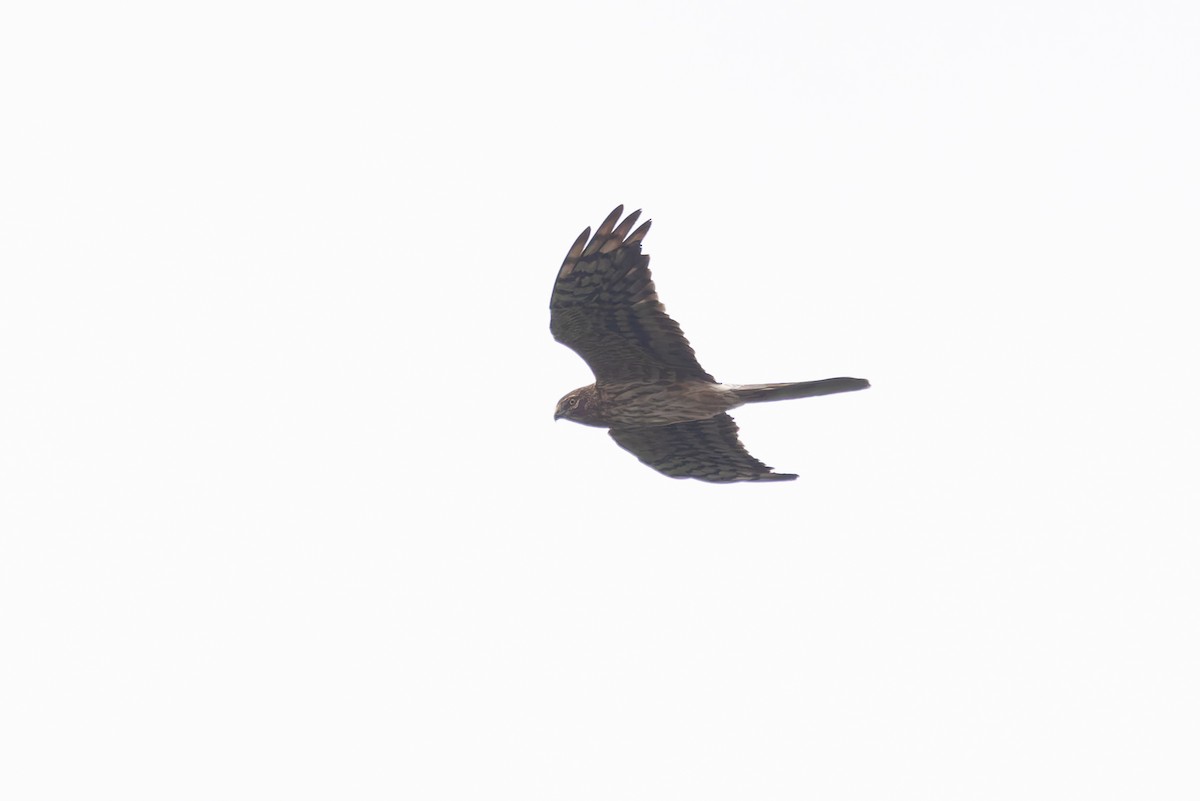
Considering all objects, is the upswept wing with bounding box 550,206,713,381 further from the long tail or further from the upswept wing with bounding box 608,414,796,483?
the upswept wing with bounding box 608,414,796,483

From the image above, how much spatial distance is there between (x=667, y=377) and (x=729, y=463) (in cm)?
166

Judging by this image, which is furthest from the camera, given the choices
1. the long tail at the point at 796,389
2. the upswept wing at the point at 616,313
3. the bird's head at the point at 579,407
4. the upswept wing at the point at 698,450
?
the upswept wing at the point at 698,450

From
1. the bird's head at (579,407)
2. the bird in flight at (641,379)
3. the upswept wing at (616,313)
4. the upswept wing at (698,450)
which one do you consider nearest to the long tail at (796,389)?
the bird in flight at (641,379)

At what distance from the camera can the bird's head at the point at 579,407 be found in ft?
46.1

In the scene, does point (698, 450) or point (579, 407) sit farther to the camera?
point (698, 450)

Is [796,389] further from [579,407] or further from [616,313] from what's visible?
[579,407]

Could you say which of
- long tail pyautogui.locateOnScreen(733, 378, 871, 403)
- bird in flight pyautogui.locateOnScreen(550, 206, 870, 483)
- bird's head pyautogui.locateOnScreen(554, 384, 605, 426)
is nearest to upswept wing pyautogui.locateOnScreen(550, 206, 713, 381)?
bird in flight pyautogui.locateOnScreen(550, 206, 870, 483)

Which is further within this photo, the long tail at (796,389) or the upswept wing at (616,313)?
the upswept wing at (616,313)

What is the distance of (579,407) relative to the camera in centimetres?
1412

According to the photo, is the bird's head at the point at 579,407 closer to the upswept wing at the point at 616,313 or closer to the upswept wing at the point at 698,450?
the upswept wing at the point at 616,313

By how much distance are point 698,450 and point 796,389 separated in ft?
7.47

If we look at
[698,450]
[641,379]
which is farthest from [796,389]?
[698,450]

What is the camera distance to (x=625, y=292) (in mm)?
12969

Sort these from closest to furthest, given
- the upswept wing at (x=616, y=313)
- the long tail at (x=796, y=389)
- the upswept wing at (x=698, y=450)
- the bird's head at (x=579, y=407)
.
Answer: the long tail at (x=796, y=389), the upswept wing at (x=616, y=313), the bird's head at (x=579, y=407), the upswept wing at (x=698, y=450)
